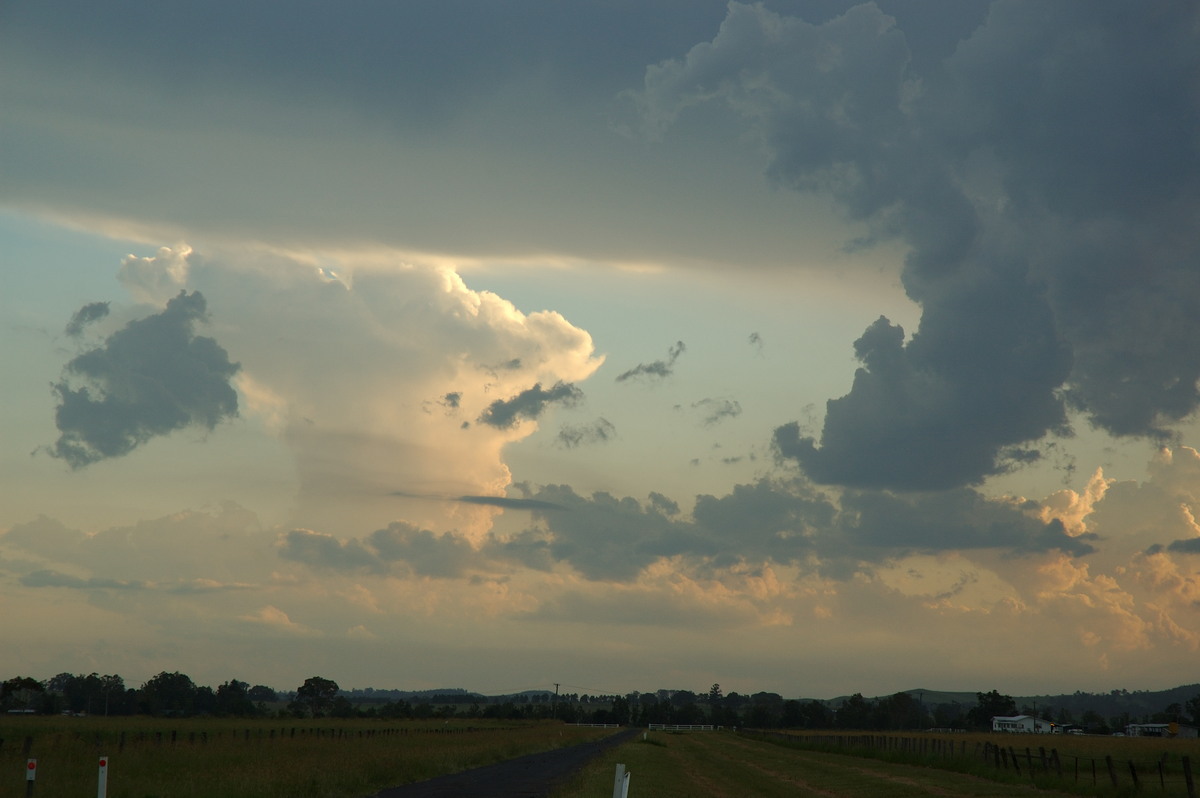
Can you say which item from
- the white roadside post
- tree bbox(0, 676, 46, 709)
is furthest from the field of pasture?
tree bbox(0, 676, 46, 709)

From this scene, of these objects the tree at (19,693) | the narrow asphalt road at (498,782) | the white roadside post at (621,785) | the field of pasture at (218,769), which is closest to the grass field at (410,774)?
the field of pasture at (218,769)

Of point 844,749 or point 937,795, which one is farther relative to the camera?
point 844,749

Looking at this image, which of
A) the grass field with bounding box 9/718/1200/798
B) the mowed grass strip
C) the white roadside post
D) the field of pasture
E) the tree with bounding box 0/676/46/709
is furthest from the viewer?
the tree with bounding box 0/676/46/709

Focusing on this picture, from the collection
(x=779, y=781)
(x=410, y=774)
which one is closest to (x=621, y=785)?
(x=410, y=774)

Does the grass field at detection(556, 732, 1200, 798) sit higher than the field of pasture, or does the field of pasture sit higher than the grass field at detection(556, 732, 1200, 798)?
the field of pasture

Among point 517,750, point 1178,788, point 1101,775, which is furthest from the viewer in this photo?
point 517,750

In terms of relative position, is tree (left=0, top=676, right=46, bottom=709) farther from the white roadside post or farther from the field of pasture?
the white roadside post

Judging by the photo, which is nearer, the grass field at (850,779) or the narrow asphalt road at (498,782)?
the narrow asphalt road at (498,782)

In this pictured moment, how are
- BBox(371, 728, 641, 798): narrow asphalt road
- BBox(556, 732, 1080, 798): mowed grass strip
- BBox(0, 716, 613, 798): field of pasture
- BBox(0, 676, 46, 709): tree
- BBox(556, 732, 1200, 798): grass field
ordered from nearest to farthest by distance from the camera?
BBox(0, 716, 613, 798): field of pasture
BBox(371, 728, 641, 798): narrow asphalt road
BBox(556, 732, 1080, 798): mowed grass strip
BBox(556, 732, 1200, 798): grass field
BBox(0, 676, 46, 709): tree

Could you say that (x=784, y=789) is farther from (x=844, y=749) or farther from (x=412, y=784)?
(x=844, y=749)

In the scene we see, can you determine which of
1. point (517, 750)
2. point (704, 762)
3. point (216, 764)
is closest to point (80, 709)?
point (517, 750)

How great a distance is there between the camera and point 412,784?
1548 inches

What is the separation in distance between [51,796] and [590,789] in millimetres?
17411

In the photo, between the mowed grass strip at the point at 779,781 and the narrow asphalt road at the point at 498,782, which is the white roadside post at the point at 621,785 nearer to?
the mowed grass strip at the point at 779,781
